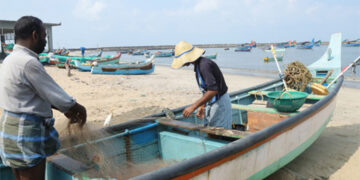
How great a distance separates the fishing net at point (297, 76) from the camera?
21.2ft

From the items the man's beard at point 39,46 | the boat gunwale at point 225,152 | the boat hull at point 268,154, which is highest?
the man's beard at point 39,46

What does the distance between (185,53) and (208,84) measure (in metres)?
0.53

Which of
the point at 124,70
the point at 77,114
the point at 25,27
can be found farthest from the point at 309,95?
the point at 124,70

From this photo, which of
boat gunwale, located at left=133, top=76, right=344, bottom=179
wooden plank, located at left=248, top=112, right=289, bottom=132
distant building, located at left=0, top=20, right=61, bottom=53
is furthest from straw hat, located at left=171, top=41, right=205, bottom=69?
distant building, located at left=0, top=20, right=61, bottom=53

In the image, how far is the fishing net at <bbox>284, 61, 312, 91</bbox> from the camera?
21.2ft

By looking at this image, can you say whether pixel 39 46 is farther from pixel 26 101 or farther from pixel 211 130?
pixel 211 130

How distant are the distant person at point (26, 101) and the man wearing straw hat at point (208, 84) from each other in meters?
1.63

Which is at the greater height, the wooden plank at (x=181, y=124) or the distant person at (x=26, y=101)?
the distant person at (x=26, y=101)

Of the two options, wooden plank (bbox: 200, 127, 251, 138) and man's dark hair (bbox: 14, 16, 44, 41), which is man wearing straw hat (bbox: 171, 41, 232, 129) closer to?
wooden plank (bbox: 200, 127, 251, 138)

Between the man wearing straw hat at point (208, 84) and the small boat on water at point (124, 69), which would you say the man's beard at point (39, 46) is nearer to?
the man wearing straw hat at point (208, 84)

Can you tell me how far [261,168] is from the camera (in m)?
3.25

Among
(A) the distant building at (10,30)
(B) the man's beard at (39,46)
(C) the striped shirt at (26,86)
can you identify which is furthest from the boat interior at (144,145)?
(A) the distant building at (10,30)

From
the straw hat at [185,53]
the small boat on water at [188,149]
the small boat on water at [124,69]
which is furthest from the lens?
the small boat on water at [124,69]

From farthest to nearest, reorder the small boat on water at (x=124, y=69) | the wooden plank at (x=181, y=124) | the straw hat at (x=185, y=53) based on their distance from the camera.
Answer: the small boat on water at (x=124, y=69), the wooden plank at (x=181, y=124), the straw hat at (x=185, y=53)
